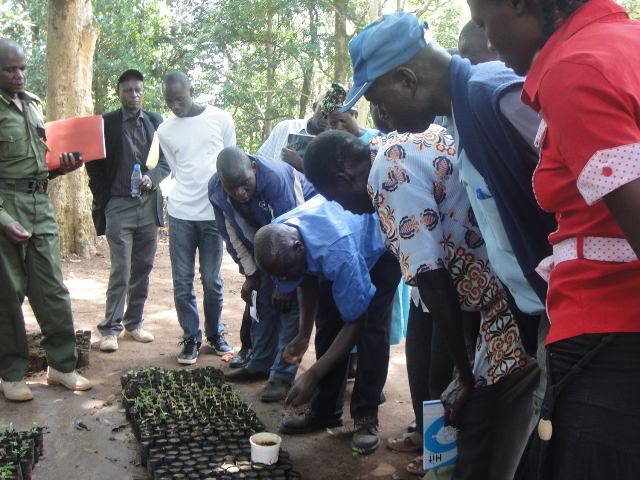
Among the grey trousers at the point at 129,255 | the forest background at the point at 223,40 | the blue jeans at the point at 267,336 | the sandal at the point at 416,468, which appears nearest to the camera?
the sandal at the point at 416,468

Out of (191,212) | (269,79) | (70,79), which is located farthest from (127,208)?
(269,79)

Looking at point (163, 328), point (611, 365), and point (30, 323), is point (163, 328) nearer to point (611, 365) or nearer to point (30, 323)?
point (30, 323)

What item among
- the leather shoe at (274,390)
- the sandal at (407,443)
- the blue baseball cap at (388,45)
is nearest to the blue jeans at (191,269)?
the leather shoe at (274,390)

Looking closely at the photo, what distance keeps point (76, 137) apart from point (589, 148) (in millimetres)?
4052

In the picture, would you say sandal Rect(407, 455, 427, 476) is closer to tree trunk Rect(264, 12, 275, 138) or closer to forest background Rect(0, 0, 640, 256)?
forest background Rect(0, 0, 640, 256)

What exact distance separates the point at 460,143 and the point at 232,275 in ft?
24.1

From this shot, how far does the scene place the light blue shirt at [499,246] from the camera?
5.57ft

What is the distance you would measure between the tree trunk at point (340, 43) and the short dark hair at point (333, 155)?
1192cm

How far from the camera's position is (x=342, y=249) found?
307cm

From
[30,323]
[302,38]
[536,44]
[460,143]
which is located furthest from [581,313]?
[302,38]

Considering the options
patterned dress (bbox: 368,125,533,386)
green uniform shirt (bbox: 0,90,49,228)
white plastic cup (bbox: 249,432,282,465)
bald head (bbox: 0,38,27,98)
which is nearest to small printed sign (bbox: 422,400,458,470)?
patterned dress (bbox: 368,125,533,386)

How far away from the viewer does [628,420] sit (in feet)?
3.76

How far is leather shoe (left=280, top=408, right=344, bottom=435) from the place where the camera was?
11.5 feet

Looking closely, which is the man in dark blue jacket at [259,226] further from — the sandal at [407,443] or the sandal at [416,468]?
the sandal at [416,468]
